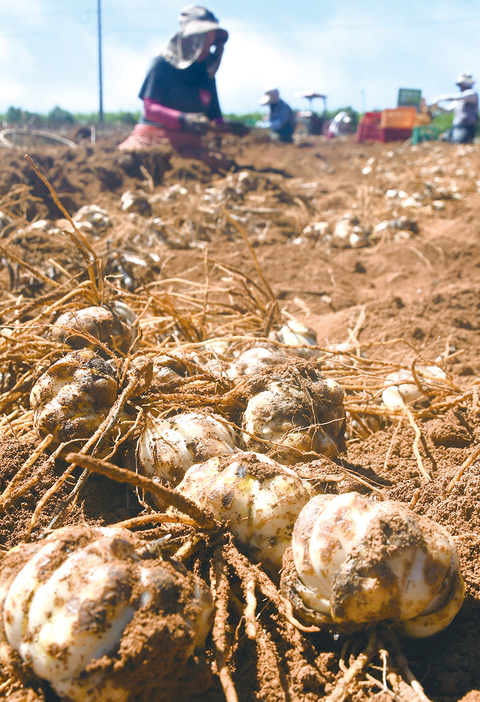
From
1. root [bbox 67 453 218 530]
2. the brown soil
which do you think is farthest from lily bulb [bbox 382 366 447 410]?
root [bbox 67 453 218 530]

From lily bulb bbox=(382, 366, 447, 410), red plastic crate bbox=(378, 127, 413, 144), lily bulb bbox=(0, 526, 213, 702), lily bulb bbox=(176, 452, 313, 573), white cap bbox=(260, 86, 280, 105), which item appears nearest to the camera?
lily bulb bbox=(0, 526, 213, 702)

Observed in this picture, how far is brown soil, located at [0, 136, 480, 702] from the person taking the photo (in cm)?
122

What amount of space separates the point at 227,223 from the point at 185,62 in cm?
615

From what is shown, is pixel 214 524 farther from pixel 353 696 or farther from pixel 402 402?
pixel 402 402

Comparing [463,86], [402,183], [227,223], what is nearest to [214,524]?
[227,223]

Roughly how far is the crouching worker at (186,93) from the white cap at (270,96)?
21.1 feet

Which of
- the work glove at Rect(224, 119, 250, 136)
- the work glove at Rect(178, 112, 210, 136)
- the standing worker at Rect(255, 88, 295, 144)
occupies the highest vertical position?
the standing worker at Rect(255, 88, 295, 144)

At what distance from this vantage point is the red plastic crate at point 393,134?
20969 mm

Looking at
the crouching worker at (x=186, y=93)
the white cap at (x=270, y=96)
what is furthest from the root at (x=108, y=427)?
the white cap at (x=270, y=96)

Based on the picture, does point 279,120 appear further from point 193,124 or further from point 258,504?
point 258,504

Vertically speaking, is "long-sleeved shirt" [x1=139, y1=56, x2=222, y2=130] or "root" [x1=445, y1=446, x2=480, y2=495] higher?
"long-sleeved shirt" [x1=139, y1=56, x2=222, y2=130]

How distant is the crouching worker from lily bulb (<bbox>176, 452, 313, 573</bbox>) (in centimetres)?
807

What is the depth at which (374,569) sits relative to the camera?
3.60 feet

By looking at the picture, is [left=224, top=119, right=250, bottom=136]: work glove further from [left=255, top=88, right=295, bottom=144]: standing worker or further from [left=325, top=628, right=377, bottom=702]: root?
[left=325, top=628, right=377, bottom=702]: root
